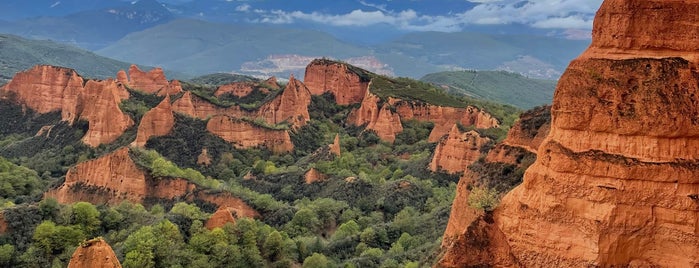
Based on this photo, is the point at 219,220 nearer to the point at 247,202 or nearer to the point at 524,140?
the point at 247,202

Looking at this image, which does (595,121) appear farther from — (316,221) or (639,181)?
(316,221)

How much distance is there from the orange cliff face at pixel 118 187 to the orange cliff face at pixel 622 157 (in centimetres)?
3304

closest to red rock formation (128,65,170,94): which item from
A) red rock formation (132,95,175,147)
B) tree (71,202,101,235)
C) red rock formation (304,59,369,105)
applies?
red rock formation (304,59,369,105)

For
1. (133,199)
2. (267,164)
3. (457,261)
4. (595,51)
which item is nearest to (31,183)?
(133,199)

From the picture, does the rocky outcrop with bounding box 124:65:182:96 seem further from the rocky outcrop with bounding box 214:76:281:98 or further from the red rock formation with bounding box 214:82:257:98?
the rocky outcrop with bounding box 214:76:281:98

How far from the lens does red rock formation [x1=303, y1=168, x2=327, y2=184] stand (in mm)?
62406

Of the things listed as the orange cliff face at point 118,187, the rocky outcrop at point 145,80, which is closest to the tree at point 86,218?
the orange cliff face at point 118,187

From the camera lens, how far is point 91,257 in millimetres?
24953

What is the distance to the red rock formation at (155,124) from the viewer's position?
67.8 meters

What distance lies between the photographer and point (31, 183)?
56.9 metres

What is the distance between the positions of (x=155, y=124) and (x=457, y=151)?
3126 centimetres

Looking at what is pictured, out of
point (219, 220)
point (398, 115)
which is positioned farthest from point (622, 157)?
point (398, 115)

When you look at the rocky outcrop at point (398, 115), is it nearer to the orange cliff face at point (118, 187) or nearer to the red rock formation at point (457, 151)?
the red rock formation at point (457, 151)

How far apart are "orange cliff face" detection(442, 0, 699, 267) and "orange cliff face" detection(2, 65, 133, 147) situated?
57.3 m
